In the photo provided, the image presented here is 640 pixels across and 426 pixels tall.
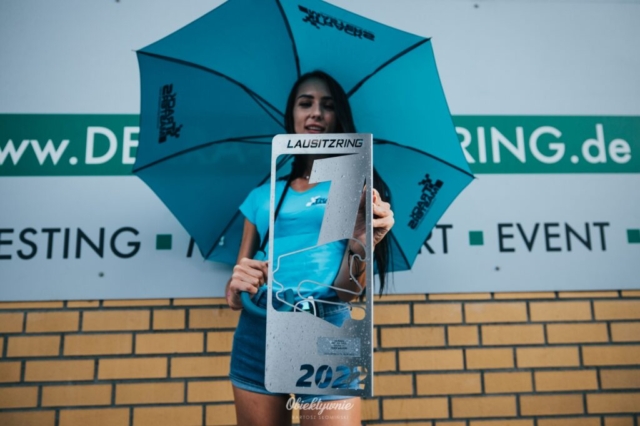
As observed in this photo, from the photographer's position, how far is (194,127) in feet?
5.74

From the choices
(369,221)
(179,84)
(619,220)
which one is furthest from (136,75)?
(619,220)

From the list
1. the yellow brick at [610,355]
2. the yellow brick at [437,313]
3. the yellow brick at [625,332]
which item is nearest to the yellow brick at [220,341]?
the yellow brick at [437,313]

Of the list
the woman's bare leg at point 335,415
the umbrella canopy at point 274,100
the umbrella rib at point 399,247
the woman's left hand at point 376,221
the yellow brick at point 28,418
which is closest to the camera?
the woman's left hand at point 376,221

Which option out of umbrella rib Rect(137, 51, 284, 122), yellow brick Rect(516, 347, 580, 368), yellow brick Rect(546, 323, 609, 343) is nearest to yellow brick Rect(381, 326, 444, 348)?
yellow brick Rect(516, 347, 580, 368)

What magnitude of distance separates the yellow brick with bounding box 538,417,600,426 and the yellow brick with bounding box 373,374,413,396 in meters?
0.53

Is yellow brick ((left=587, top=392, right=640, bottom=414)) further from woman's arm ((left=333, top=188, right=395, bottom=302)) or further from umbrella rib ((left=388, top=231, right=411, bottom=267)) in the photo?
woman's arm ((left=333, top=188, right=395, bottom=302))

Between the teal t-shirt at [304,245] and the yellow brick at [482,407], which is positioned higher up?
the teal t-shirt at [304,245]

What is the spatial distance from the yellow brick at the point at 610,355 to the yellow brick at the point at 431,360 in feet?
1.68

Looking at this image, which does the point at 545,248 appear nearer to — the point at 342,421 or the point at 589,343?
the point at 589,343

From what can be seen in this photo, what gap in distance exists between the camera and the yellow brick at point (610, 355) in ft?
6.79

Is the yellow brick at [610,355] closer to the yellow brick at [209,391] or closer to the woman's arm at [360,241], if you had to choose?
the woman's arm at [360,241]

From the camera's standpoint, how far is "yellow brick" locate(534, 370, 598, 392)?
6.71ft

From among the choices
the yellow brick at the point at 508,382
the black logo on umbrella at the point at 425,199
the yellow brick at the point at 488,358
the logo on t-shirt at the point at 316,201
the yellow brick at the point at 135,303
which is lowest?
the yellow brick at the point at 508,382

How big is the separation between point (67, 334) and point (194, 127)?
3.13 feet
